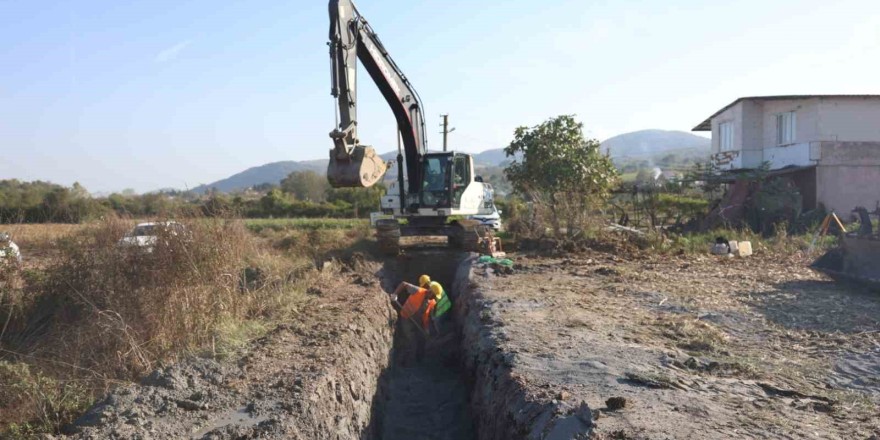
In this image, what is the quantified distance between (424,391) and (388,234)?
6032 millimetres

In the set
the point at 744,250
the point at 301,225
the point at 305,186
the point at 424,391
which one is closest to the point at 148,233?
the point at 424,391

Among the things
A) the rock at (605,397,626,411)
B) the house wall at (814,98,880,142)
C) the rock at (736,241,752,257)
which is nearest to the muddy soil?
the rock at (605,397,626,411)

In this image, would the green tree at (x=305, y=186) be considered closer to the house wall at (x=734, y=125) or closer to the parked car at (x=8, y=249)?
the house wall at (x=734, y=125)

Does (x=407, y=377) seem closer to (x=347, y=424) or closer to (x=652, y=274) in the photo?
(x=347, y=424)

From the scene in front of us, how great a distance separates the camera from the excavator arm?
12.1 meters

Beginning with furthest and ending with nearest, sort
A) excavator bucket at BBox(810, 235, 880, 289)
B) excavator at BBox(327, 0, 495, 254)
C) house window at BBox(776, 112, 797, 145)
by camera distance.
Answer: house window at BBox(776, 112, 797, 145)
excavator at BBox(327, 0, 495, 254)
excavator bucket at BBox(810, 235, 880, 289)

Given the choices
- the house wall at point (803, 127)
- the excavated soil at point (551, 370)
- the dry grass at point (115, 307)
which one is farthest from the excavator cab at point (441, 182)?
the house wall at point (803, 127)

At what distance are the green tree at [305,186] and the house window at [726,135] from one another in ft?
90.6

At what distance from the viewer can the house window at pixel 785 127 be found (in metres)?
27.2

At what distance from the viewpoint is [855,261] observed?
1265 centimetres

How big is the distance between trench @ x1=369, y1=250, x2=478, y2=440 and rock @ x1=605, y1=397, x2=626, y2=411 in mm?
3045

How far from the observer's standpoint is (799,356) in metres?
7.78

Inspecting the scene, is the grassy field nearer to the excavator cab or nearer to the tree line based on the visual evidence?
the tree line

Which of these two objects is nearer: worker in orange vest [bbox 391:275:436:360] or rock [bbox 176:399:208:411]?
rock [bbox 176:399:208:411]
